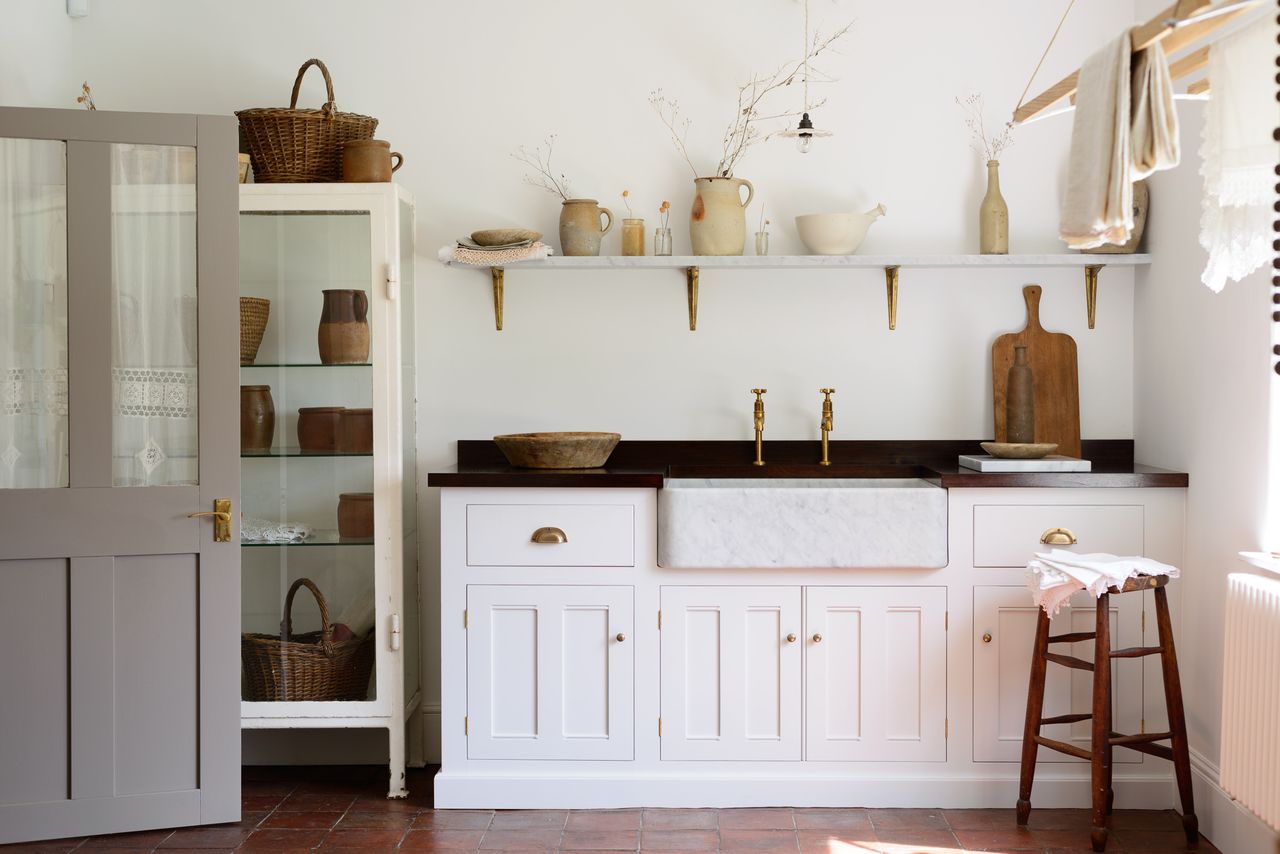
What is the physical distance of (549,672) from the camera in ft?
10.5

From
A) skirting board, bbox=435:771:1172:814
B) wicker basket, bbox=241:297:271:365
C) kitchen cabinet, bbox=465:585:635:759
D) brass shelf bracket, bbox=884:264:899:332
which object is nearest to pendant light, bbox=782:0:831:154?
brass shelf bracket, bbox=884:264:899:332

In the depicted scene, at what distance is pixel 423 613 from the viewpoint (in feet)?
12.1

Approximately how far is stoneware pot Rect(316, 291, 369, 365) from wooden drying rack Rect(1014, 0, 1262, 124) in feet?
6.45

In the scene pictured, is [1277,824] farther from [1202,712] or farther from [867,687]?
[867,687]

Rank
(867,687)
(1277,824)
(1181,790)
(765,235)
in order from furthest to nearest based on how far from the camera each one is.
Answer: (765,235) < (867,687) < (1181,790) < (1277,824)

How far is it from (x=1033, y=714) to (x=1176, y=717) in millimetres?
353

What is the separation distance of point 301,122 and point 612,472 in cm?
138

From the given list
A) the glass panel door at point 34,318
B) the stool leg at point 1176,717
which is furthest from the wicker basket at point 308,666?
the stool leg at point 1176,717

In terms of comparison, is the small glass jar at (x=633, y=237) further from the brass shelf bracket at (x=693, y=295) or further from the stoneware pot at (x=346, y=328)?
the stoneware pot at (x=346, y=328)

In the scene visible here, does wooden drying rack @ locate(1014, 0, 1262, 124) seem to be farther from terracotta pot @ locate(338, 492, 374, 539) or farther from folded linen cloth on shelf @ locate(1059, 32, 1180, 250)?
terracotta pot @ locate(338, 492, 374, 539)

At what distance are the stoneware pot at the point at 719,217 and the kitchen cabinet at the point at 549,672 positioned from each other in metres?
Answer: 1.11

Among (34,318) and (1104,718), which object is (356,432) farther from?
(1104,718)

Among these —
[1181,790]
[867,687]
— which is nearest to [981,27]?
[867,687]

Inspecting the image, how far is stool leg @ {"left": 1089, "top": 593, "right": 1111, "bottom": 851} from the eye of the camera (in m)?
2.83
